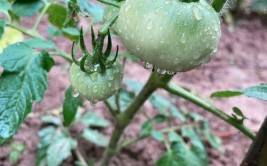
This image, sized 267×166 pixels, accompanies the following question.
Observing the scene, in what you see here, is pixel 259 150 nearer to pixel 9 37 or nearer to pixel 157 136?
pixel 157 136

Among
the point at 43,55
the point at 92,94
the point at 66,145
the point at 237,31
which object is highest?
the point at 92,94

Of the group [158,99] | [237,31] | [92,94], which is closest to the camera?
[92,94]

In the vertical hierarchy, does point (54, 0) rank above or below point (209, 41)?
below

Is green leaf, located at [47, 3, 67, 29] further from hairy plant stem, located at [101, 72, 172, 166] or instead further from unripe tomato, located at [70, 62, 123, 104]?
unripe tomato, located at [70, 62, 123, 104]

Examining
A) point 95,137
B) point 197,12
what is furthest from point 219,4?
point 95,137

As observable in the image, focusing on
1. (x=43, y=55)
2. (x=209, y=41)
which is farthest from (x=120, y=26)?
(x=43, y=55)

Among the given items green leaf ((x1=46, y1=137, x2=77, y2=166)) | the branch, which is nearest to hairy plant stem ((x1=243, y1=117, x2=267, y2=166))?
the branch

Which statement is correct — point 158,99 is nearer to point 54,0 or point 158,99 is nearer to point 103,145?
point 103,145
